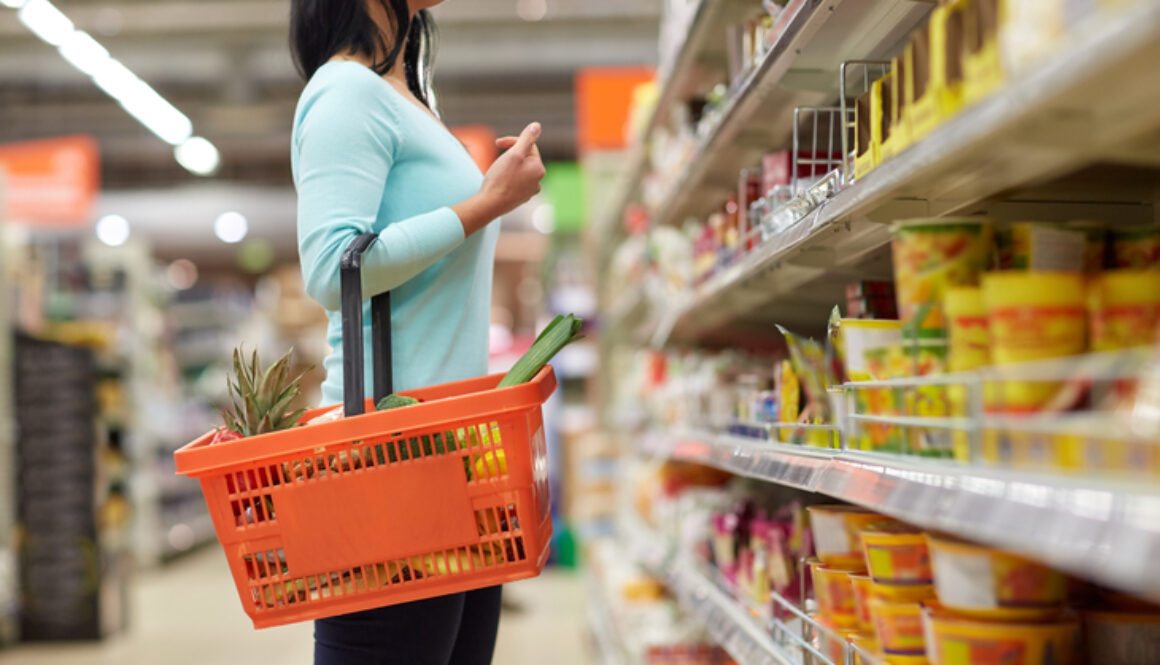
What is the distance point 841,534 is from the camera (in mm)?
1438

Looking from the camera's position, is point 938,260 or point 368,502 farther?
point 368,502

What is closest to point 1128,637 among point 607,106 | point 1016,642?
point 1016,642

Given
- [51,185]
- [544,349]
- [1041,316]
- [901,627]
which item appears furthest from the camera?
[51,185]

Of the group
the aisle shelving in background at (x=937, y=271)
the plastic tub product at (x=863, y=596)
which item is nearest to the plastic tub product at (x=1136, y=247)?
the aisle shelving in background at (x=937, y=271)

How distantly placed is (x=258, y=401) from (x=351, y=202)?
300 mm

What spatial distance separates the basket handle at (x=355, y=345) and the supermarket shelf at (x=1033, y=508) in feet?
2.01

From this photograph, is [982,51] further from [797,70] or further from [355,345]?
[797,70]

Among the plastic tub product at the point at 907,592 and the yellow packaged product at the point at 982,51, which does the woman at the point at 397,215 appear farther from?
the yellow packaged product at the point at 982,51

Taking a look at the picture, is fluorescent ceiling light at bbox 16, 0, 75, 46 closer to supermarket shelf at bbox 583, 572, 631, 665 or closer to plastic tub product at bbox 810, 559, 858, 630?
supermarket shelf at bbox 583, 572, 631, 665

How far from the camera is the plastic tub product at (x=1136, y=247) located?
92 cm

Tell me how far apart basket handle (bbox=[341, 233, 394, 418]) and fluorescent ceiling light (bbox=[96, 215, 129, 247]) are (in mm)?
13149

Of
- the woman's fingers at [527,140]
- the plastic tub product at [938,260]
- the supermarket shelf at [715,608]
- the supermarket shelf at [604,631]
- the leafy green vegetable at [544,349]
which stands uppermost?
the woman's fingers at [527,140]

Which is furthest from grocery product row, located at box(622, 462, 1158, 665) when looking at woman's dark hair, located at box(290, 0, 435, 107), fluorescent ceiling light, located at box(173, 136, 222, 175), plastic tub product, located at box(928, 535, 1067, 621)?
fluorescent ceiling light, located at box(173, 136, 222, 175)

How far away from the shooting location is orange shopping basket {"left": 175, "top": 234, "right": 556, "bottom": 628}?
49.3 inches
